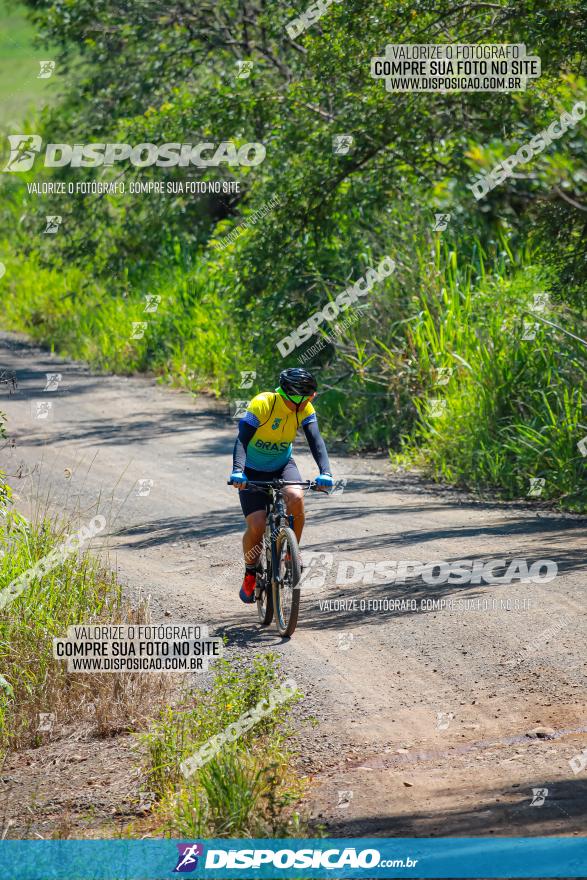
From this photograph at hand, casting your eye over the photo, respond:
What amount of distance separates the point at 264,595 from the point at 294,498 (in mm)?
977

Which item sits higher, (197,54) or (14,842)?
(197,54)

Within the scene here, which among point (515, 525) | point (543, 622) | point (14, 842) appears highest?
point (14, 842)

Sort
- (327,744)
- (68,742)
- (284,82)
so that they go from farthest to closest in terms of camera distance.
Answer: (284,82)
(68,742)
(327,744)

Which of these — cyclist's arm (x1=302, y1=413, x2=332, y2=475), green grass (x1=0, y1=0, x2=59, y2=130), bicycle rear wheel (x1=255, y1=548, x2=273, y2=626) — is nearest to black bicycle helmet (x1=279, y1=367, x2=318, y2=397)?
cyclist's arm (x1=302, y1=413, x2=332, y2=475)

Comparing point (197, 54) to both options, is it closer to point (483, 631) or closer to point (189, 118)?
point (189, 118)

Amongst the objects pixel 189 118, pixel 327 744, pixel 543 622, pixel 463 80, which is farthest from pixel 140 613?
pixel 189 118

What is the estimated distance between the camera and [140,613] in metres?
9.66

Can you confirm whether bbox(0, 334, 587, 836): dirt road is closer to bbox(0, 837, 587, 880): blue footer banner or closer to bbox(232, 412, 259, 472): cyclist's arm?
bbox(0, 837, 587, 880): blue footer banner

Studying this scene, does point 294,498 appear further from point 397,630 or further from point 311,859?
point 311,859

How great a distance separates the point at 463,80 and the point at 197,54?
9.88 m

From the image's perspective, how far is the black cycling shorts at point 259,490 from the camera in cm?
983

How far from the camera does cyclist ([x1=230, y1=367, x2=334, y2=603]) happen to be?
9.51 m

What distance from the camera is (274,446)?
384 inches

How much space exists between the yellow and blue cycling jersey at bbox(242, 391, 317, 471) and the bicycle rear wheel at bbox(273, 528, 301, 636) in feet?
2.16
